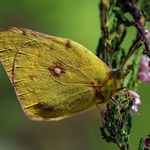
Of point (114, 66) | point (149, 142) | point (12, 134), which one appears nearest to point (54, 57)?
point (114, 66)

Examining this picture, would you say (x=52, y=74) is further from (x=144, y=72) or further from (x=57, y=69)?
(x=144, y=72)

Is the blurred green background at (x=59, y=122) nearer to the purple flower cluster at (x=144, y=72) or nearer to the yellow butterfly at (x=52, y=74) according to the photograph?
the purple flower cluster at (x=144, y=72)

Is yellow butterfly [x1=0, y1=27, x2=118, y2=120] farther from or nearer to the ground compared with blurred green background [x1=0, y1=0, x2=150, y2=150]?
nearer to the ground

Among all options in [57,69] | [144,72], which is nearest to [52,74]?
[57,69]

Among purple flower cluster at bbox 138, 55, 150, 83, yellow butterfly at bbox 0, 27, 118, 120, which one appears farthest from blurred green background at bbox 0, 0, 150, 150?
yellow butterfly at bbox 0, 27, 118, 120

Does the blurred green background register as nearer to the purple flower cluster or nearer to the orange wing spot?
the purple flower cluster

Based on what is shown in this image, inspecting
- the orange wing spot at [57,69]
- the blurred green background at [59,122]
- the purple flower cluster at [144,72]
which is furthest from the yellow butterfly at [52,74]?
the blurred green background at [59,122]
